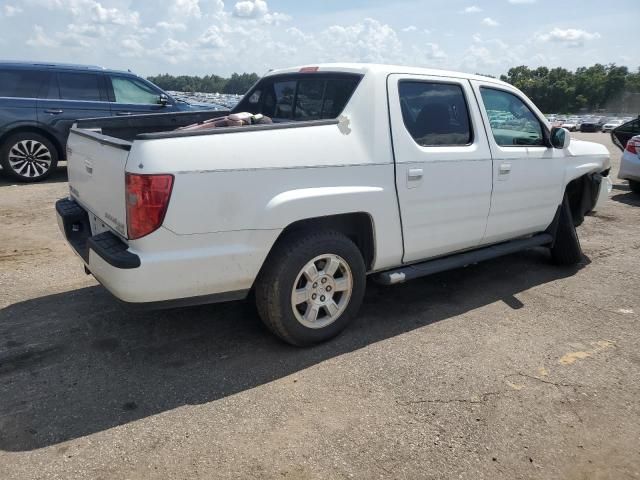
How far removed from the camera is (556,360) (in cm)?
362

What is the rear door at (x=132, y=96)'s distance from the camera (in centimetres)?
987

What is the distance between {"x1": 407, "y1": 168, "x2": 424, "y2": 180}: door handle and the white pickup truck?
0.04ft

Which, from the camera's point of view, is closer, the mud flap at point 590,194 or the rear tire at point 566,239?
the rear tire at point 566,239

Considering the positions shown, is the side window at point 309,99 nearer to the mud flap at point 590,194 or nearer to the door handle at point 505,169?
the door handle at point 505,169

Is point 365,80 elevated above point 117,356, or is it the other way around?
point 365,80

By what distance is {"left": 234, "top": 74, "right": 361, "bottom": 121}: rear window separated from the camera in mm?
3865

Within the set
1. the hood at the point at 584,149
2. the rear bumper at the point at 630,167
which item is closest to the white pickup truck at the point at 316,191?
the hood at the point at 584,149

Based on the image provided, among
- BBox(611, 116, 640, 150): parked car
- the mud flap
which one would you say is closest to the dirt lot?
the mud flap

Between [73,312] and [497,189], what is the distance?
3.51 metres

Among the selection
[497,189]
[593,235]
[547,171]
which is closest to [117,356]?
[497,189]

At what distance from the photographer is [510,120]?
473 centimetres

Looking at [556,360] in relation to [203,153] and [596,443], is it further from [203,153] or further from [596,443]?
[203,153]

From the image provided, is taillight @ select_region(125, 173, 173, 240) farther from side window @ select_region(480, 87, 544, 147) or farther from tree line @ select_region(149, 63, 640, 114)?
tree line @ select_region(149, 63, 640, 114)

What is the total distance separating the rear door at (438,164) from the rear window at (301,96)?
1.22 ft
